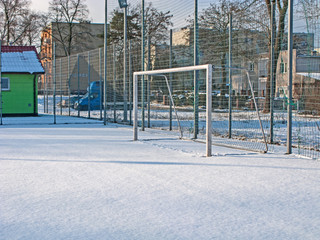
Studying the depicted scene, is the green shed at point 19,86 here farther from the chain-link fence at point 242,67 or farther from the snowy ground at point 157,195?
the snowy ground at point 157,195

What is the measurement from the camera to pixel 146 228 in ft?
10.6

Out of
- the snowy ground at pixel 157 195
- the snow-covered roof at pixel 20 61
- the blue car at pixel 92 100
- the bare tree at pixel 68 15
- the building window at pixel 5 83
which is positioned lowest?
the snowy ground at pixel 157 195

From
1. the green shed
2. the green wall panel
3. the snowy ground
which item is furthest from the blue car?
the snowy ground

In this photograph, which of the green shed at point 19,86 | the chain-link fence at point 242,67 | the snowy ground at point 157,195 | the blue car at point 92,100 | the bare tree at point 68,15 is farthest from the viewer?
the bare tree at point 68,15

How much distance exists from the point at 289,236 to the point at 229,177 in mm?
2215

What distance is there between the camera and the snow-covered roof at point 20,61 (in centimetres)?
2031

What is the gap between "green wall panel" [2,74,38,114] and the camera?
20203mm

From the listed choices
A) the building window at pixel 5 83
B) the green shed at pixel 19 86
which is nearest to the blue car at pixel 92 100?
the green shed at pixel 19 86

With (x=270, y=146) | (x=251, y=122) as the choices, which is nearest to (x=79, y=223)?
(x=270, y=146)

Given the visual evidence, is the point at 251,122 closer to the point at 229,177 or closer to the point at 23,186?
the point at 229,177

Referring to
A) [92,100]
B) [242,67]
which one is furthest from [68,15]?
[242,67]

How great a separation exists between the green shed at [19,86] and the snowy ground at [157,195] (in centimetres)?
1340

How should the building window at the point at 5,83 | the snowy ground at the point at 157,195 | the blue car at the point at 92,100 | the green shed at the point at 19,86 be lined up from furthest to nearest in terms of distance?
1. the blue car at the point at 92,100
2. the building window at the point at 5,83
3. the green shed at the point at 19,86
4. the snowy ground at the point at 157,195

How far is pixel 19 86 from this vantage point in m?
20.5
